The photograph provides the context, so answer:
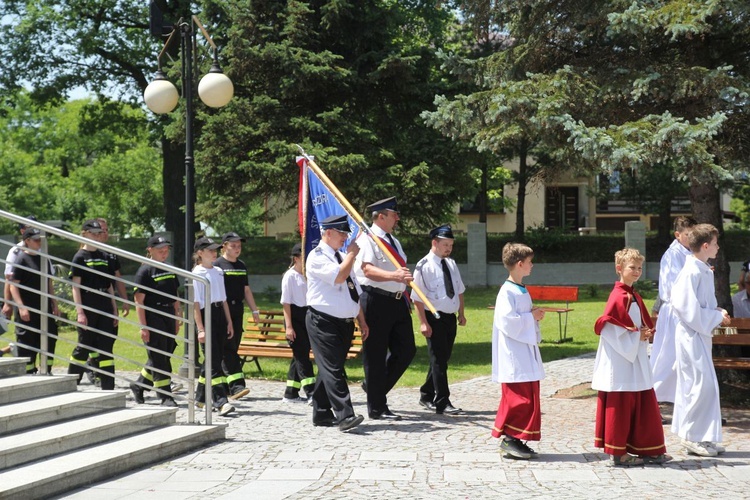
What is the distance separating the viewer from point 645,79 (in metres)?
9.80

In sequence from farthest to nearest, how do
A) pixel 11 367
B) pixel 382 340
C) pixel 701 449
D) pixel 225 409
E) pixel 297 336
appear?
pixel 297 336 < pixel 225 409 < pixel 382 340 < pixel 11 367 < pixel 701 449

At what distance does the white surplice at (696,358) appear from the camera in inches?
315

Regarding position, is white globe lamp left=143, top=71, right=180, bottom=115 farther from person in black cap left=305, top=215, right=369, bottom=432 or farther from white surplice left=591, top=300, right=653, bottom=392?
white surplice left=591, top=300, right=653, bottom=392

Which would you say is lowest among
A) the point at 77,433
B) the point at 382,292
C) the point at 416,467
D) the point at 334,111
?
the point at 416,467

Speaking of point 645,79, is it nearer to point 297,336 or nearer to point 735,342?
point 735,342

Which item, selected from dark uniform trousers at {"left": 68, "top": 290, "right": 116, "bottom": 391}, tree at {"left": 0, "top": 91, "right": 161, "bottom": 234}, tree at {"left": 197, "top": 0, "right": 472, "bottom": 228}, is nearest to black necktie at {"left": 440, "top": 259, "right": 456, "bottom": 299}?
dark uniform trousers at {"left": 68, "top": 290, "right": 116, "bottom": 391}

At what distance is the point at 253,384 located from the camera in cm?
1269

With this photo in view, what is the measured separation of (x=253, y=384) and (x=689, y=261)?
651 centimetres

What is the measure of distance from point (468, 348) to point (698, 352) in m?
8.42

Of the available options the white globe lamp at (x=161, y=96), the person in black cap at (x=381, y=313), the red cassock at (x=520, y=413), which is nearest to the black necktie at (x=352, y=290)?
the person in black cap at (x=381, y=313)

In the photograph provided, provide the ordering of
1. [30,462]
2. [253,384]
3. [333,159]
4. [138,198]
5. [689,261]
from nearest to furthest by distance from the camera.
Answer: [30,462] → [689,261] → [253,384] → [333,159] → [138,198]

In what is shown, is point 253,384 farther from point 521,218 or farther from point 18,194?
point 18,194

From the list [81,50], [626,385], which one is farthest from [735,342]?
[81,50]

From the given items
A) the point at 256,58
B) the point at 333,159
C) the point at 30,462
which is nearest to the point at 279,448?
the point at 30,462
